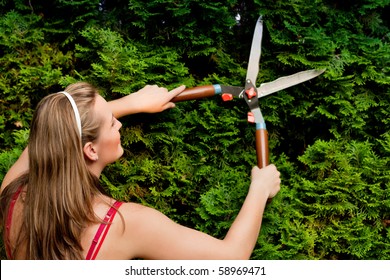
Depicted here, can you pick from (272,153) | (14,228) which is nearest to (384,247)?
(272,153)

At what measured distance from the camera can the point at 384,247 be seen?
280 cm

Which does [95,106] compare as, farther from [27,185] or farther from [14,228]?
[14,228]

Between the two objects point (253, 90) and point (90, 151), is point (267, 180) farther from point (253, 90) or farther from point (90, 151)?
point (90, 151)

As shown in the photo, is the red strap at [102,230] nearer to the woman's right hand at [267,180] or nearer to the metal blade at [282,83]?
the woman's right hand at [267,180]

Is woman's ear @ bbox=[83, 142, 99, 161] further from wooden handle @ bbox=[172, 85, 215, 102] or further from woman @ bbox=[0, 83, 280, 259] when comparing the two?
wooden handle @ bbox=[172, 85, 215, 102]

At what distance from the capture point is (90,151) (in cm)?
207

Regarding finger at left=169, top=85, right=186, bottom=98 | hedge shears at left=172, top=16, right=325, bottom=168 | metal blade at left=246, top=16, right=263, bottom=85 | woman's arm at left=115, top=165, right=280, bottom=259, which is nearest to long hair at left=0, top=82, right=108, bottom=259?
woman's arm at left=115, top=165, right=280, bottom=259

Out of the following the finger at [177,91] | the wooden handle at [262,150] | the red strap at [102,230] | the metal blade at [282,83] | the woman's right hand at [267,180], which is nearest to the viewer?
the red strap at [102,230]

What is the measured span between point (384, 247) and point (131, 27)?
218 cm

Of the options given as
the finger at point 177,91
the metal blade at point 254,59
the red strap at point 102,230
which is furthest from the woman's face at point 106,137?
the metal blade at point 254,59

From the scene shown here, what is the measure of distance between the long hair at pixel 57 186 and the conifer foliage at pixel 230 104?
83 cm

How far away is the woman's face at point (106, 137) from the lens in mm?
2109

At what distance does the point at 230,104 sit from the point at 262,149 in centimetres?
58

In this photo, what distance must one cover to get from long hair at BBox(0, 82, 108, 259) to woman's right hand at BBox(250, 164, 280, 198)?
850 mm
